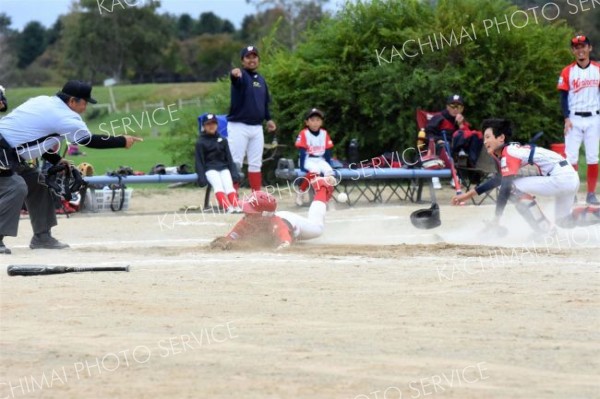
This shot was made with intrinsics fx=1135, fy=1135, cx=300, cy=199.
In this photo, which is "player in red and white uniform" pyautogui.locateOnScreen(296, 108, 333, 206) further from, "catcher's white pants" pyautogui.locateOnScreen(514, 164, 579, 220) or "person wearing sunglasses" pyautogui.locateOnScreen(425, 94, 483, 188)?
"catcher's white pants" pyautogui.locateOnScreen(514, 164, 579, 220)

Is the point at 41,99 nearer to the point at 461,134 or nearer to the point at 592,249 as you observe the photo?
the point at 592,249

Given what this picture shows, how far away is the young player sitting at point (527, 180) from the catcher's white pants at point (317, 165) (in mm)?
4465

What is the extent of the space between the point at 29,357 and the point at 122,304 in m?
1.50

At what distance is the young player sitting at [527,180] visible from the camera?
11.9 metres

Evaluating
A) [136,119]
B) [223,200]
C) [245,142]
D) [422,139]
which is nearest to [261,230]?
[223,200]

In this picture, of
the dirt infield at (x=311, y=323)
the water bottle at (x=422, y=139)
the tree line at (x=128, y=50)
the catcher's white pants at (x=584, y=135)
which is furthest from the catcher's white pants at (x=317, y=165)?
the tree line at (x=128, y=50)

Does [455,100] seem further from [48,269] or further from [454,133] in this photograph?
[48,269]

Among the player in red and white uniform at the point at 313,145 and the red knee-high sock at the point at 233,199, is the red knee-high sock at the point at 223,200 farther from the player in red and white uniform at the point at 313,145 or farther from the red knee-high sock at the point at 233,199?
the player in red and white uniform at the point at 313,145

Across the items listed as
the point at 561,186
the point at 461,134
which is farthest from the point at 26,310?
the point at 461,134

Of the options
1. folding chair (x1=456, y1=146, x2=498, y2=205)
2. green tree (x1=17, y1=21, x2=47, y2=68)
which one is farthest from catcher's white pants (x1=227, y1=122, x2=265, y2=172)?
green tree (x1=17, y1=21, x2=47, y2=68)

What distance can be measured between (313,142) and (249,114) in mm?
1224

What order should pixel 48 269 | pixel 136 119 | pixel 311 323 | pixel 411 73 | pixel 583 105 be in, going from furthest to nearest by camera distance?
pixel 136 119 < pixel 411 73 < pixel 583 105 < pixel 48 269 < pixel 311 323

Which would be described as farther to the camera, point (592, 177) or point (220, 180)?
point (220, 180)

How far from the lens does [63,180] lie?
11523mm
